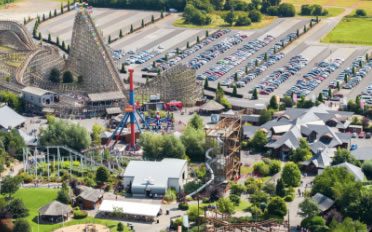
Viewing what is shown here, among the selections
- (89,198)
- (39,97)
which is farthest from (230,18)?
(89,198)

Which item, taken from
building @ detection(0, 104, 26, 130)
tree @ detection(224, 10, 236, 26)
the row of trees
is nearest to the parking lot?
tree @ detection(224, 10, 236, 26)

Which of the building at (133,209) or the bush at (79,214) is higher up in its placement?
the building at (133,209)

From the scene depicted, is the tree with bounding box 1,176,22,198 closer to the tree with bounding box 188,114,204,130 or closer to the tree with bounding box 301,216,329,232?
the tree with bounding box 188,114,204,130

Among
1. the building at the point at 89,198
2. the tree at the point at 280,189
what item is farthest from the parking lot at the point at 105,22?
the tree at the point at 280,189

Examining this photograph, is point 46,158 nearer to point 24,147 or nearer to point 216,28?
point 24,147

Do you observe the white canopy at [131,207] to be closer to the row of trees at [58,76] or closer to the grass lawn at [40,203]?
the grass lawn at [40,203]

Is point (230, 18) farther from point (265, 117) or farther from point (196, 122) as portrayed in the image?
point (196, 122)
